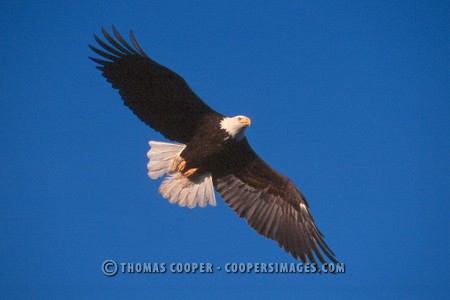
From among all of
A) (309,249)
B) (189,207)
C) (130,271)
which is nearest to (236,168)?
(189,207)

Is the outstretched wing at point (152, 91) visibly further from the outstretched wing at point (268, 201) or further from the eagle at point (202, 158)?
the outstretched wing at point (268, 201)

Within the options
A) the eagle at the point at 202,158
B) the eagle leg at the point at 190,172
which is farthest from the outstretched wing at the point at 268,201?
the eagle leg at the point at 190,172

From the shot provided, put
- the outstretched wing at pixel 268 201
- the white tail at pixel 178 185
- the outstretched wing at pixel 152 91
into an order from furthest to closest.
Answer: the white tail at pixel 178 185
the outstretched wing at pixel 268 201
the outstretched wing at pixel 152 91

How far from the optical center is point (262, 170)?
24.8 ft

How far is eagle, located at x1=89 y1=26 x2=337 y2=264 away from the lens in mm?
6637

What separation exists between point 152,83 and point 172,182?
1439 mm

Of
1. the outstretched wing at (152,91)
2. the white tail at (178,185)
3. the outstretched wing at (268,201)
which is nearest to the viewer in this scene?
the outstretched wing at (152,91)

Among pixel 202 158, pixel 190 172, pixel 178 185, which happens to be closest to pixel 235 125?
pixel 202 158

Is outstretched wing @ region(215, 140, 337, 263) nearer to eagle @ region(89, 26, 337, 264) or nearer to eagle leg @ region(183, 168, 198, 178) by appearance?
eagle @ region(89, 26, 337, 264)

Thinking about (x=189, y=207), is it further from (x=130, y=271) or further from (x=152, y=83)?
(x=152, y=83)

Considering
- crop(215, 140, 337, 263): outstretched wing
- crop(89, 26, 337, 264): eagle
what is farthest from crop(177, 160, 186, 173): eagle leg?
crop(215, 140, 337, 263): outstretched wing

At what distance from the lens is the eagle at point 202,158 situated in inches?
261

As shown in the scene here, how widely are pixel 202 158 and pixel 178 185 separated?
66cm

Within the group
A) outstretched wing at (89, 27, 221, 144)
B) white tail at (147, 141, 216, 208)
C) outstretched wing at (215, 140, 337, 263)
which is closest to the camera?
outstretched wing at (89, 27, 221, 144)
